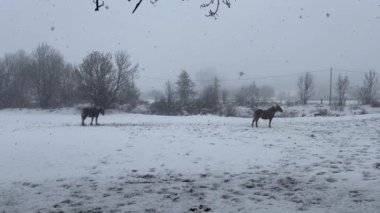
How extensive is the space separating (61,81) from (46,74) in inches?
122

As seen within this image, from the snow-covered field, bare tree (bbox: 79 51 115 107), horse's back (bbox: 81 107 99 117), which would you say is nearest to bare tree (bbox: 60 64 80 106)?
bare tree (bbox: 79 51 115 107)

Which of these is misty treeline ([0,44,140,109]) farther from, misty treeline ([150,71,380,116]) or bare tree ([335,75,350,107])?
bare tree ([335,75,350,107])

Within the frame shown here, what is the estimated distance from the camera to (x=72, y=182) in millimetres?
10734

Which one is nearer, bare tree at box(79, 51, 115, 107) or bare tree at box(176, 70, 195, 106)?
bare tree at box(79, 51, 115, 107)

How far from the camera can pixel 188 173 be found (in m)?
11.9

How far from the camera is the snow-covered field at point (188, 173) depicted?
27.9 feet

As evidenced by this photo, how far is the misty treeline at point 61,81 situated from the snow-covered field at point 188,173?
33194mm

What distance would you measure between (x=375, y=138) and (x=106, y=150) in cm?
1127

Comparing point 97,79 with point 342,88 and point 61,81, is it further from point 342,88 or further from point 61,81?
point 342,88

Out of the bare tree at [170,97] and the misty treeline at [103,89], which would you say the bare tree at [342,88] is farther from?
the bare tree at [170,97]

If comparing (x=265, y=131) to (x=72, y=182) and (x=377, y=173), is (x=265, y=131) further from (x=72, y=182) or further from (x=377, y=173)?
(x=72, y=182)

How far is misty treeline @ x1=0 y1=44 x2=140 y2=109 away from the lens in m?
52.6

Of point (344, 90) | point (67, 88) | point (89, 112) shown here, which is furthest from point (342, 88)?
point (89, 112)

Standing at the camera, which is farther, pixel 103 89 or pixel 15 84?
pixel 15 84
